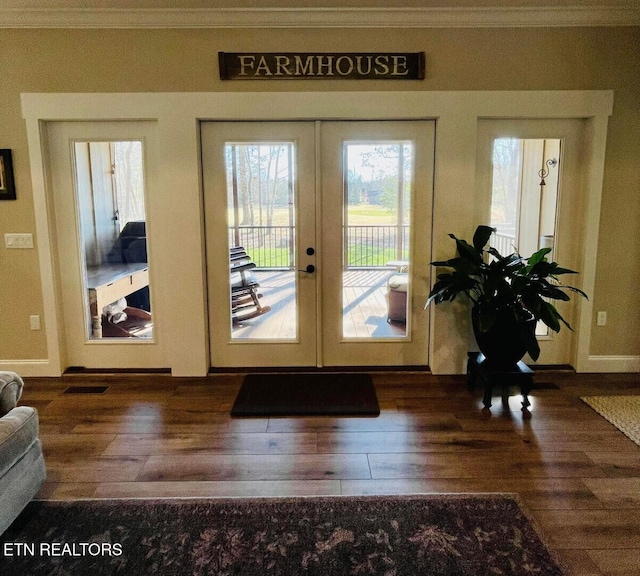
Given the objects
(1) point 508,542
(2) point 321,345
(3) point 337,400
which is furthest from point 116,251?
(1) point 508,542

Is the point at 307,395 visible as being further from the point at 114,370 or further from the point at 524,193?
the point at 524,193

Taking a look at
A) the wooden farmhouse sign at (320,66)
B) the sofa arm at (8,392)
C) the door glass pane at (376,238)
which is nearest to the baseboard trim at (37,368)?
the sofa arm at (8,392)

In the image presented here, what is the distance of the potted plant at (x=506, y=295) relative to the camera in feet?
A: 10.0

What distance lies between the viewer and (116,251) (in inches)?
151

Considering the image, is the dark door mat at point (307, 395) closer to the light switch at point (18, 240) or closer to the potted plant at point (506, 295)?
the potted plant at point (506, 295)

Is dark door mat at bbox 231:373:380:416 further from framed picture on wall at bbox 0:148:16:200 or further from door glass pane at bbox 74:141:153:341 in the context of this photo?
framed picture on wall at bbox 0:148:16:200

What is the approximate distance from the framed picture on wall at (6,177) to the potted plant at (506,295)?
3.16 m

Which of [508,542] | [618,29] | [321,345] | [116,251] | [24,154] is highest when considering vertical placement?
[618,29]

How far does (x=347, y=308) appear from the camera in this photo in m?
3.91

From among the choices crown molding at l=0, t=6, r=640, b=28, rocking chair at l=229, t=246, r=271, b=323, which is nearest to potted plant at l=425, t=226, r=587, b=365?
rocking chair at l=229, t=246, r=271, b=323

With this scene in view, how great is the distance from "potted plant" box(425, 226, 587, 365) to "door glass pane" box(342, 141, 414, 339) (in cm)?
48

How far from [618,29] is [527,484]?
319cm

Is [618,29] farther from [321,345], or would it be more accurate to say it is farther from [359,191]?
[321,345]

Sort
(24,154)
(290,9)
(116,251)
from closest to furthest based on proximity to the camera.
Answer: (290,9), (24,154), (116,251)
